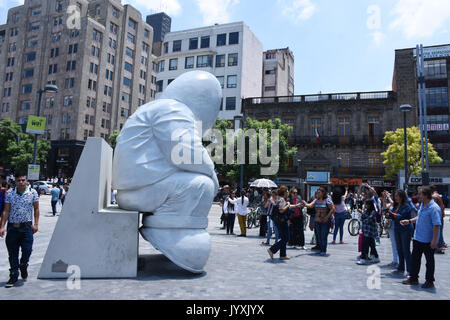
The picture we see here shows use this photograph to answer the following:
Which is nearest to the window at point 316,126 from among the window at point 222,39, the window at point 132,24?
the window at point 222,39

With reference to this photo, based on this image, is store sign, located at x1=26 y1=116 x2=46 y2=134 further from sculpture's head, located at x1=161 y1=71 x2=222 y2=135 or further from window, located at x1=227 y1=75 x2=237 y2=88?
window, located at x1=227 y1=75 x2=237 y2=88

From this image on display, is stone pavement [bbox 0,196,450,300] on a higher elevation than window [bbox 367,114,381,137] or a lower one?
lower

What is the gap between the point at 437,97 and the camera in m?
35.0

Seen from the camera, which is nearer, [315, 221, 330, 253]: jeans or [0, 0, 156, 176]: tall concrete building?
[315, 221, 330, 253]: jeans

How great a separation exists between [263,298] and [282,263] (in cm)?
255

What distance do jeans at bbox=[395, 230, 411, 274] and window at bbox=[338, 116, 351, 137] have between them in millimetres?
31201

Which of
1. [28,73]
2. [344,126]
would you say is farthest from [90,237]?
[28,73]

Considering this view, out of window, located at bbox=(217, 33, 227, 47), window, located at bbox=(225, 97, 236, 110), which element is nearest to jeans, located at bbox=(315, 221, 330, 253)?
window, located at bbox=(225, 97, 236, 110)

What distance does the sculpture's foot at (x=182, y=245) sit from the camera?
17.4 ft

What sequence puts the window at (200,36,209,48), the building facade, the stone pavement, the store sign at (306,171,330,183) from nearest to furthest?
the stone pavement, the building facade, the store sign at (306,171,330,183), the window at (200,36,209,48)

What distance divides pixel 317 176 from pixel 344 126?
6356 millimetres

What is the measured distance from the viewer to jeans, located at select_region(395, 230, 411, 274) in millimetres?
6002

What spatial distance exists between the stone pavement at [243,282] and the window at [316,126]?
30.2 meters

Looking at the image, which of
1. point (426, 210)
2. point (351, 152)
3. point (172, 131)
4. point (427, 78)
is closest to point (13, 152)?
point (351, 152)
